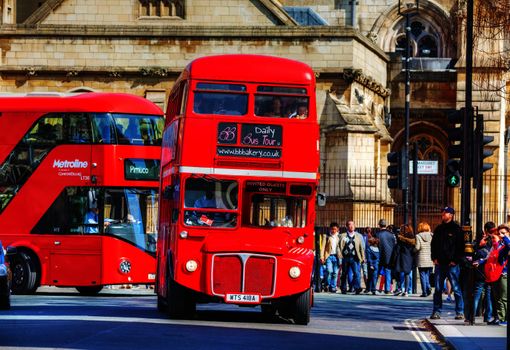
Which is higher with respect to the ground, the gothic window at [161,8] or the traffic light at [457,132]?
the gothic window at [161,8]

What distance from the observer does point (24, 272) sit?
114ft

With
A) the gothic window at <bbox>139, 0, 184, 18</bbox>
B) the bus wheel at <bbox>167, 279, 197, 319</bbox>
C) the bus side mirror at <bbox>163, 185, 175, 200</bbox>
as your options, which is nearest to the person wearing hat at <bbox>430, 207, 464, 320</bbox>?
the bus wheel at <bbox>167, 279, 197, 319</bbox>

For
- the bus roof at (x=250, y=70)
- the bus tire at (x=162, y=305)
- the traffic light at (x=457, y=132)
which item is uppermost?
the bus roof at (x=250, y=70)

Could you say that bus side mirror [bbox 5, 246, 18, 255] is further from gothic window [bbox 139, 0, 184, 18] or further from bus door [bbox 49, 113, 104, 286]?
gothic window [bbox 139, 0, 184, 18]

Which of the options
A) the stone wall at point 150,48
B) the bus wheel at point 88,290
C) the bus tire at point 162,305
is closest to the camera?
the bus tire at point 162,305

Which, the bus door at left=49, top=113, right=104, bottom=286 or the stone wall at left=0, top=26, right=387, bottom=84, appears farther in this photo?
the stone wall at left=0, top=26, right=387, bottom=84

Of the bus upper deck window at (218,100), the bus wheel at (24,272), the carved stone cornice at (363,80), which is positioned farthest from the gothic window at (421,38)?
the bus upper deck window at (218,100)

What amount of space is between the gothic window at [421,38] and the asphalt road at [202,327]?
35491mm

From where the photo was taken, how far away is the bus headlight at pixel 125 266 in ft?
114

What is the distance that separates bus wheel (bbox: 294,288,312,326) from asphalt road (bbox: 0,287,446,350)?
20cm

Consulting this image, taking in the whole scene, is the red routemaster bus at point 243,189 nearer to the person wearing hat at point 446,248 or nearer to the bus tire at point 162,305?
the bus tire at point 162,305

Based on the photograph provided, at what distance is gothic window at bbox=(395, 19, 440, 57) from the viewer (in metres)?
68.6

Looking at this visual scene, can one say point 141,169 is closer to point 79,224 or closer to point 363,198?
point 79,224

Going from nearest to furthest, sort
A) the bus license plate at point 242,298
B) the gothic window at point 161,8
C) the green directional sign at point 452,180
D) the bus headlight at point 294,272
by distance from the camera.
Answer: the bus license plate at point 242,298
the bus headlight at point 294,272
the green directional sign at point 452,180
the gothic window at point 161,8
